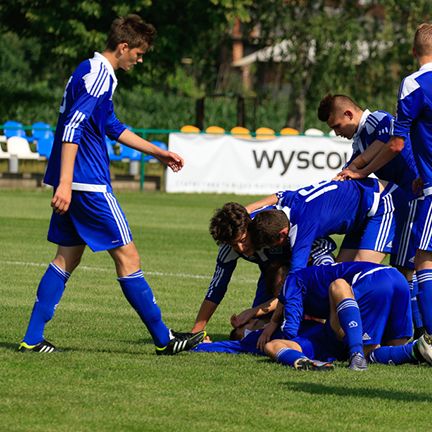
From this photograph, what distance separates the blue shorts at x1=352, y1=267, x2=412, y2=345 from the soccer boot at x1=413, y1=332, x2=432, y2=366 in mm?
369

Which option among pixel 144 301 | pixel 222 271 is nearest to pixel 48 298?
pixel 144 301

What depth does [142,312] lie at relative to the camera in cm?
843

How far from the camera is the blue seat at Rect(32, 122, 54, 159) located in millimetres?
32438

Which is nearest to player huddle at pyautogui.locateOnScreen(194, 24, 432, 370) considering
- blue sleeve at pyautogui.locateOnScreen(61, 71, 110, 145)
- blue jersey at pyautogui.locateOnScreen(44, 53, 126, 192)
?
blue jersey at pyautogui.locateOnScreen(44, 53, 126, 192)

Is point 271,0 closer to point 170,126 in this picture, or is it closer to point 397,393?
point 170,126

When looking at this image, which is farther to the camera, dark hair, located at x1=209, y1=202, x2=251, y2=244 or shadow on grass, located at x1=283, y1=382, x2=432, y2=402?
dark hair, located at x1=209, y1=202, x2=251, y2=244

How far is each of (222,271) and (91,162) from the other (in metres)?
1.38

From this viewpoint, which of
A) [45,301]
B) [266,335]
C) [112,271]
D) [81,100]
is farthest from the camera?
[112,271]

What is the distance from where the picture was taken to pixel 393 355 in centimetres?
837

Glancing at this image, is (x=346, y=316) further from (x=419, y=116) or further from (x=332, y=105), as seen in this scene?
(x=332, y=105)

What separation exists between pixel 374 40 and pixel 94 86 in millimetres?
46374

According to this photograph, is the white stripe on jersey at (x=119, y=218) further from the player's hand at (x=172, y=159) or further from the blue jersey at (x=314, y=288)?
the blue jersey at (x=314, y=288)

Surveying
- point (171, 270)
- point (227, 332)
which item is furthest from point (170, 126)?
point (227, 332)

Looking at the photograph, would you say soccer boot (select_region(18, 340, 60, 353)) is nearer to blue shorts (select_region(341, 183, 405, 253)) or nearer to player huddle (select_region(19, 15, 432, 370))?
player huddle (select_region(19, 15, 432, 370))
